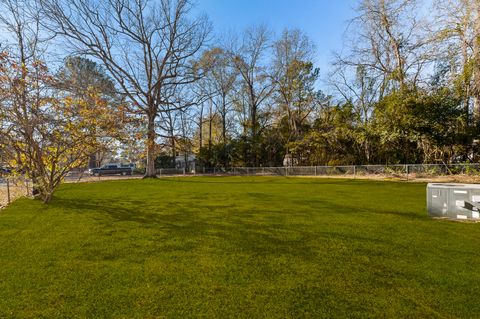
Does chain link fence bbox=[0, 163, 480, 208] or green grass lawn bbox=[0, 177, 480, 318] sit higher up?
chain link fence bbox=[0, 163, 480, 208]

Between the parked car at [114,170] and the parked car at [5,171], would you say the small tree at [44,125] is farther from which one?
the parked car at [114,170]

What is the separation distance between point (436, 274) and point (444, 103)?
16.1 m

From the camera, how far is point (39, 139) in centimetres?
773

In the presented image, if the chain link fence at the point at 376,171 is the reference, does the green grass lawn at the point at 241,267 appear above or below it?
below

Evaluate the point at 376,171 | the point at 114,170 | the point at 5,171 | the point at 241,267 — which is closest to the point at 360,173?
the point at 376,171

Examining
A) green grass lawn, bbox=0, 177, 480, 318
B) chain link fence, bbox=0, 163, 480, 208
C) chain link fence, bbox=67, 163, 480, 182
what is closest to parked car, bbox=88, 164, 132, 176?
chain link fence, bbox=67, 163, 480, 182

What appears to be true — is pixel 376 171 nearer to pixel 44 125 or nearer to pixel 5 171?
pixel 44 125

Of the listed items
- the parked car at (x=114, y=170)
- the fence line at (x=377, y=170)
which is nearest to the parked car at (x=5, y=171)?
the fence line at (x=377, y=170)

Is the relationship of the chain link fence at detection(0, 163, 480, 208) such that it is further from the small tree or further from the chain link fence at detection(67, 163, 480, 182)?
the small tree

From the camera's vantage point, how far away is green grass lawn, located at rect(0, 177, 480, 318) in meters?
2.36

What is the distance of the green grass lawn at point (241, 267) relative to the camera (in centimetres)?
236

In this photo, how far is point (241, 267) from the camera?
3.26 meters

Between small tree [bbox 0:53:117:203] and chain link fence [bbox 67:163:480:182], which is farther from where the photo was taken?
chain link fence [bbox 67:163:480:182]

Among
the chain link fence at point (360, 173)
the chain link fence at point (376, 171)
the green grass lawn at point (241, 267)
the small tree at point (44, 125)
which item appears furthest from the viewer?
the chain link fence at point (376, 171)
